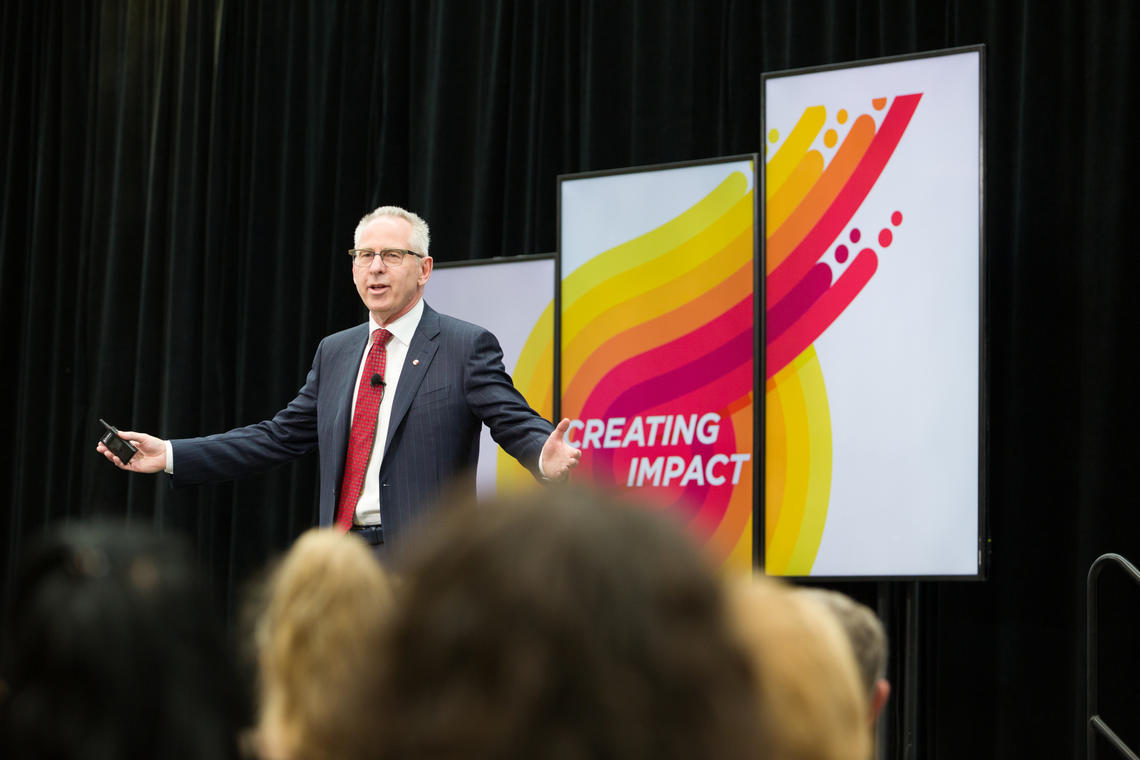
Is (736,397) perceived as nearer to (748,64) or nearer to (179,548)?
(748,64)

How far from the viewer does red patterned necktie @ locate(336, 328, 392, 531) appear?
3.59 metres

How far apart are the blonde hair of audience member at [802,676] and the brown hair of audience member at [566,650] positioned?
0.21m

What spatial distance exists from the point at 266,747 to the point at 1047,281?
396cm

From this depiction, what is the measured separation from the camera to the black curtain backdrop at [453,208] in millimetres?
4520

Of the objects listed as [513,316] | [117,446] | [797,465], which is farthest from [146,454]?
[797,465]

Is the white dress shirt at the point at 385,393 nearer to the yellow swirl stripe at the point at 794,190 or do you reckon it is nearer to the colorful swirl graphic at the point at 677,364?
the colorful swirl graphic at the point at 677,364

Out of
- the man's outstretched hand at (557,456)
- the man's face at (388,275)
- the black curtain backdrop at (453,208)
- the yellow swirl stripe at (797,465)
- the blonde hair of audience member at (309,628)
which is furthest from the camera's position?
the black curtain backdrop at (453,208)

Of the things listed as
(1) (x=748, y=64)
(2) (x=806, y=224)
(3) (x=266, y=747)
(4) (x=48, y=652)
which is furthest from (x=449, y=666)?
(1) (x=748, y=64)

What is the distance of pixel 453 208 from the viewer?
19.3 ft

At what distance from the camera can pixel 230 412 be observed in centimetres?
643

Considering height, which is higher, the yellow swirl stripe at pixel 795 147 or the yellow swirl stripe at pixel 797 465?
the yellow swirl stripe at pixel 795 147

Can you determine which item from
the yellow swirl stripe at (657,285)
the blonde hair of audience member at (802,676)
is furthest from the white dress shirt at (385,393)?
the blonde hair of audience member at (802,676)

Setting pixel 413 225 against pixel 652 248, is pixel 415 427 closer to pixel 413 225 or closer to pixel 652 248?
pixel 413 225

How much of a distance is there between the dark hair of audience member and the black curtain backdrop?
3550mm
